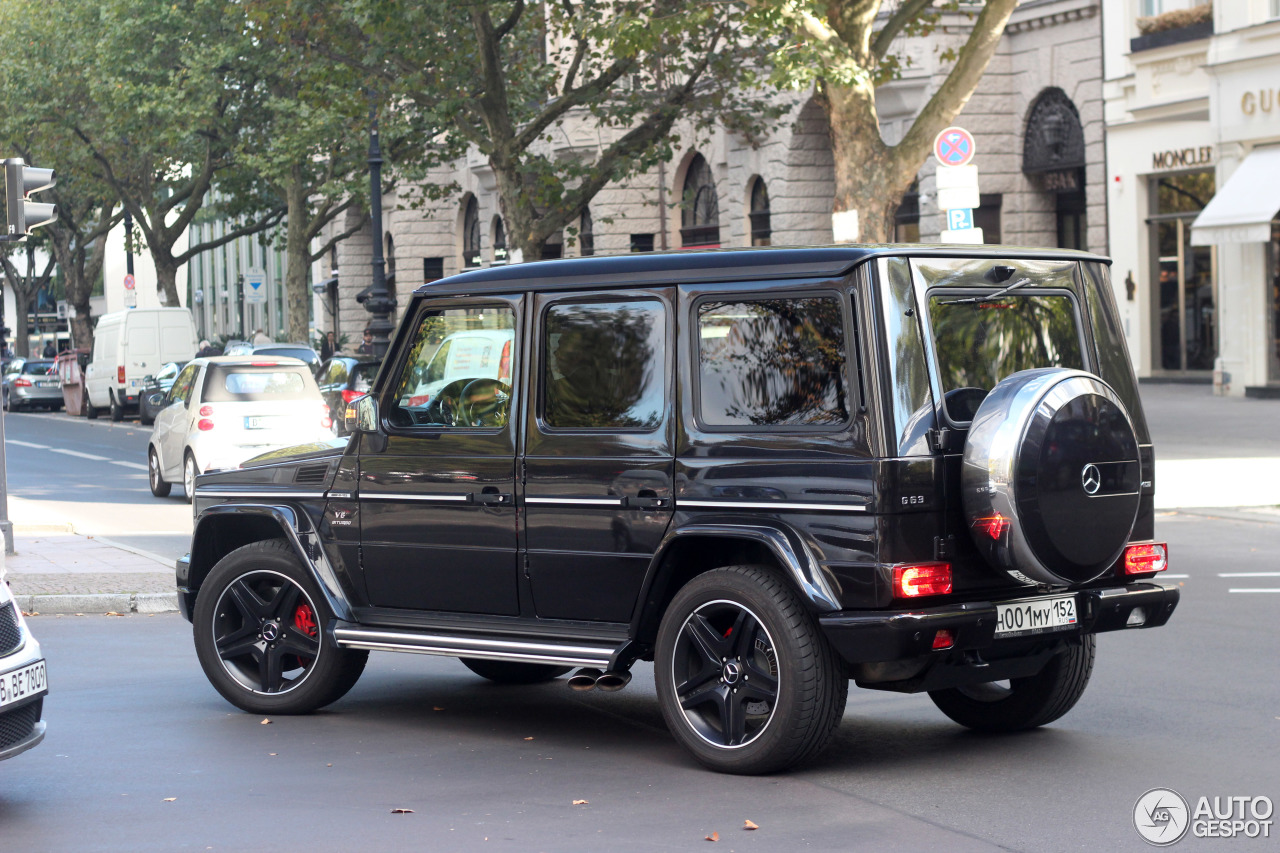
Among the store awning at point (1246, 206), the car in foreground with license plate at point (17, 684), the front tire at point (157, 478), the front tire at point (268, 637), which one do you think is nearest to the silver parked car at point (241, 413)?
the front tire at point (157, 478)

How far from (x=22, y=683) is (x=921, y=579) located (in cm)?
306

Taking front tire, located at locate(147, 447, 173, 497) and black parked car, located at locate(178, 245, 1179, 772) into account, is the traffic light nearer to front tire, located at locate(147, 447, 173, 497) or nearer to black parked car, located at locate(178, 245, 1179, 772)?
front tire, located at locate(147, 447, 173, 497)

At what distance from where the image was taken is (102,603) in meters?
11.3

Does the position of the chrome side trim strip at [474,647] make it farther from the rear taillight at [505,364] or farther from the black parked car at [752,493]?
the rear taillight at [505,364]

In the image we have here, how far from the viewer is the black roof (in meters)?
6.25

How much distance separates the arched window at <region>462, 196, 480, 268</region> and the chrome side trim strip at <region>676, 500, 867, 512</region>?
44.0 metres

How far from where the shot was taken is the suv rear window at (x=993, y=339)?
6277mm

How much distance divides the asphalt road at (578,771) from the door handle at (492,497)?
0.97m

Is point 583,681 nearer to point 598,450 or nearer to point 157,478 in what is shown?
point 598,450

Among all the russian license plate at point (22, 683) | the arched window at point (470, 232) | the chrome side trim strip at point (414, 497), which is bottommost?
the russian license plate at point (22, 683)

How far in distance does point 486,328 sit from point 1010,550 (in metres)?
2.36

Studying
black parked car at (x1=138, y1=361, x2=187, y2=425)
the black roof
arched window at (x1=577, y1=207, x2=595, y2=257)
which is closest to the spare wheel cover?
the black roof

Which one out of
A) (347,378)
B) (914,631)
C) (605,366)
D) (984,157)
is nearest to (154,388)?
(347,378)

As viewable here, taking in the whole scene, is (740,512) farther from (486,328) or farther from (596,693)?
(596,693)
